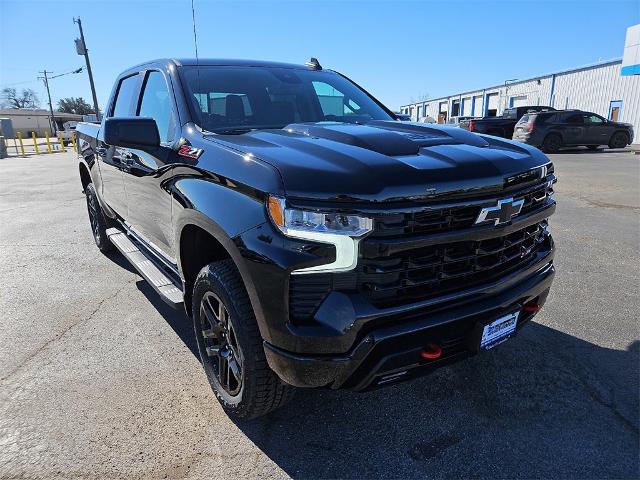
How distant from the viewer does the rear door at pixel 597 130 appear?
61.8ft

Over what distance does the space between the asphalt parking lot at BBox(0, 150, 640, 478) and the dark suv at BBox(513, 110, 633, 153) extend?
15468 millimetres

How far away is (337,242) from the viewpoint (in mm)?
1802

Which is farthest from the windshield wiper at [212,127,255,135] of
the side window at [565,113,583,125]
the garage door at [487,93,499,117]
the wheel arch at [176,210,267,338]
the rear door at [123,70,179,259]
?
the garage door at [487,93,499,117]

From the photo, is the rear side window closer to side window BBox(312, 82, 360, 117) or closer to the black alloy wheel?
side window BBox(312, 82, 360, 117)

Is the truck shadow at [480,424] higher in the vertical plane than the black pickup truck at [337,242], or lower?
lower

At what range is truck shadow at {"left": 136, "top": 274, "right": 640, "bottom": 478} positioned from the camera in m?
2.16

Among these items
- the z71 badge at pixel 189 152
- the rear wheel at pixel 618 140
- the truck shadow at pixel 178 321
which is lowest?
the rear wheel at pixel 618 140

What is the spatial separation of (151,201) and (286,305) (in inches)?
67.6

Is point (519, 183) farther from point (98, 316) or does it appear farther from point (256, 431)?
point (98, 316)

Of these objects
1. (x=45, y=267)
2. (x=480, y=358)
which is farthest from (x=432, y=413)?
(x=45, y=267)

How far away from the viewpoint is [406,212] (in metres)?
1.84

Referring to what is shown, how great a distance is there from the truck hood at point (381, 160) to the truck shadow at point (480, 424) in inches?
49.6

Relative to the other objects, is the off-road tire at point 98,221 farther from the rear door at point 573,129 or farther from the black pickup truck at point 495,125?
the rear door at point 573,129

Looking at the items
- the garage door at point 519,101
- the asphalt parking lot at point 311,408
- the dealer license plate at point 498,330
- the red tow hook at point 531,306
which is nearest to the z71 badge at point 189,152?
the asphalt parking lot at point 311,408
